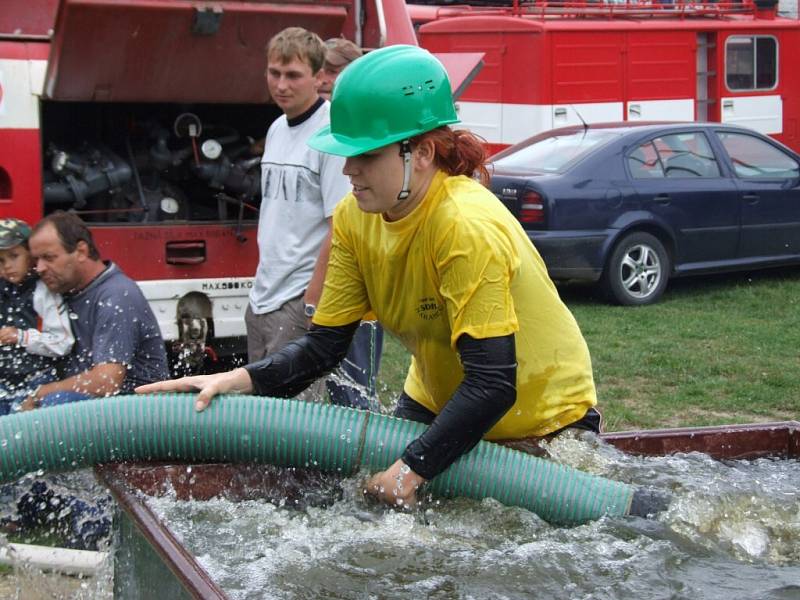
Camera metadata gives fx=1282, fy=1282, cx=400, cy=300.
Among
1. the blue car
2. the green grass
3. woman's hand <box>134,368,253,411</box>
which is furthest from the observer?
the blue car

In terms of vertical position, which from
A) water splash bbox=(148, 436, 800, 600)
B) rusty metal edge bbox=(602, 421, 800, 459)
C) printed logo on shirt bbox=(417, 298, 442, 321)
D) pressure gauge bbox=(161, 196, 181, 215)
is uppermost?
pressure gauge bbox=(161, 196, 181, 215)

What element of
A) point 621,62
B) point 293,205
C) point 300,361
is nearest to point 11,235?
point 293,205

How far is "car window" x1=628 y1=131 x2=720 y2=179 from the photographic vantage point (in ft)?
37.1

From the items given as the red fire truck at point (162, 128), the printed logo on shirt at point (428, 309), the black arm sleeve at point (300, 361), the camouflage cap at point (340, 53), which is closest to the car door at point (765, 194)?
the red fire truck at point (162, 128)

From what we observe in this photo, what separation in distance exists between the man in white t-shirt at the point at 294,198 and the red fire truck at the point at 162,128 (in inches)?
44.3

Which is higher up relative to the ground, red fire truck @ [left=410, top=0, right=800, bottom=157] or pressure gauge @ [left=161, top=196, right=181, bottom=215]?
red fire truck @ [left=410, top=0, right=800, bottom=157]

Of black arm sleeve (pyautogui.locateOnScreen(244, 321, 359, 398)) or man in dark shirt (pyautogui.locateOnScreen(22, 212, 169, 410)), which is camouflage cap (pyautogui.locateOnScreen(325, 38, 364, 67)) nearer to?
man in dark shirt (pyautogui.locateOnScreen(22, 212, 169, 410))

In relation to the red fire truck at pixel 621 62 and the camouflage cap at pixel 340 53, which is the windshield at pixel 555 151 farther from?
the camouflage cap at pixel 340 53

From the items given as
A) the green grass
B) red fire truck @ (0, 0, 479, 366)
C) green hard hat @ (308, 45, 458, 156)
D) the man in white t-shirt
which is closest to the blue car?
the green grass

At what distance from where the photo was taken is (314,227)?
18.3ft

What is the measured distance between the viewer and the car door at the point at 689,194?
37.0ft

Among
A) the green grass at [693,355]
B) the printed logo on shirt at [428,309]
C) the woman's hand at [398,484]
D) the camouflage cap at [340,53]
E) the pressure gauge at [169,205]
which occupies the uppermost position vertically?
the camouflage cap at [340,53]

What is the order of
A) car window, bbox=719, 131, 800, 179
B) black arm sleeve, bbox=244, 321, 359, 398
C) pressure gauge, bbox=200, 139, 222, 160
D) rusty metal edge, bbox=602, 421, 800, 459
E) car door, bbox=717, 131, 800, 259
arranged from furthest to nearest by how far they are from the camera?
car window, bbox=719, 131, 800, 179
car door, bbox=717, 131, 800, 259
pressure gauge, bbox=200, 139, 222, 160
rusty metal edge, bbox=602, 421, 800, 459
black arm sleeve, bbox=244, 321, 359, 398

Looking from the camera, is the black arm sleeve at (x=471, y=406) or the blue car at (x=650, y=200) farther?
the blue car at (x=650, y=200)
